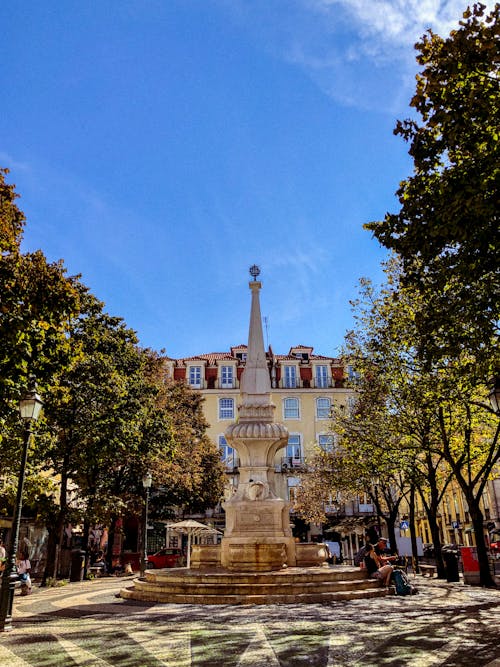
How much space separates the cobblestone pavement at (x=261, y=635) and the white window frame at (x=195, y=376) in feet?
128

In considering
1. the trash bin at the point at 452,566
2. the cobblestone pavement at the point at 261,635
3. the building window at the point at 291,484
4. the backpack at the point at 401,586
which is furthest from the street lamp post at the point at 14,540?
the building window at the point at 291,484

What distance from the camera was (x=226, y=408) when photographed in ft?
165

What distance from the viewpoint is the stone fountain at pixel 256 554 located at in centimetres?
1182

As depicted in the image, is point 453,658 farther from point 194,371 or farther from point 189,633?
point 194,371

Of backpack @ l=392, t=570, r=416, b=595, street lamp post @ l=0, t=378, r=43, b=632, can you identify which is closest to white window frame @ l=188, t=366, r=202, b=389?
backpack @ l=392, t=570, r=416, b=595

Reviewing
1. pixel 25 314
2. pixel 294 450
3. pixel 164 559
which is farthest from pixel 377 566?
pixel 294 450

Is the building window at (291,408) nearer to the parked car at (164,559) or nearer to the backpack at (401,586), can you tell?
the parked car at (164,559)

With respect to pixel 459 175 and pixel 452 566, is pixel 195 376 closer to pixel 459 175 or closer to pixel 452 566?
pixel 452 566

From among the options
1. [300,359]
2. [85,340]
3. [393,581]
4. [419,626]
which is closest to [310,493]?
[300,359]

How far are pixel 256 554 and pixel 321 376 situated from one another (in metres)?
37.6

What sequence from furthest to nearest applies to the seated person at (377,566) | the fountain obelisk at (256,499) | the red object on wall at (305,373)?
the red object on wall at (305,373), the fountain obelisk at (256,499), the seated person at (377,566)

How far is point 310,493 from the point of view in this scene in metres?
39.0

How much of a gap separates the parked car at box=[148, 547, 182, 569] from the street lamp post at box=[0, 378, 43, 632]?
23.2 metres

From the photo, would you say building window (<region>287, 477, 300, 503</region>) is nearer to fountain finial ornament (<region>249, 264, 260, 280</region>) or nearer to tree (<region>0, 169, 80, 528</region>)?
fountain finial ornament (<region>249, 264, 260, 280</region>)
